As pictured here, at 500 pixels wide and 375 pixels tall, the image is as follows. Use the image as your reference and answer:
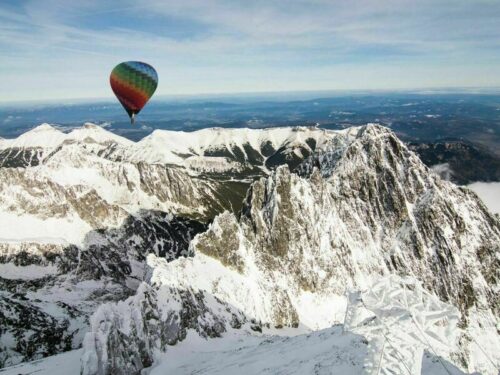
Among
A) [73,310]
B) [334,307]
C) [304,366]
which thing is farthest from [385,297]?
[73,310]

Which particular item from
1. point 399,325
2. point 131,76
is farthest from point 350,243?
point 399,325

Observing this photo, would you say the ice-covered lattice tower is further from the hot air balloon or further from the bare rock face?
the hot air balloon

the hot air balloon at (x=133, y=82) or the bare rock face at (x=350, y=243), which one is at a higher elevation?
the hot air balloon at (x=133, y=82)

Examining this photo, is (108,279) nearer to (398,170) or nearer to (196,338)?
(196,338)

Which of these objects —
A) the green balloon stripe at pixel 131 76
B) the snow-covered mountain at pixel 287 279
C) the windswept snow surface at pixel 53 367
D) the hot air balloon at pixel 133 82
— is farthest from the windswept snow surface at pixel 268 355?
the green balloon stripe at pixel 131 76

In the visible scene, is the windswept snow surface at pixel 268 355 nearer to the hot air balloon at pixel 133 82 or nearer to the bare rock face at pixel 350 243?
the bare rock face at pixel 350 243
